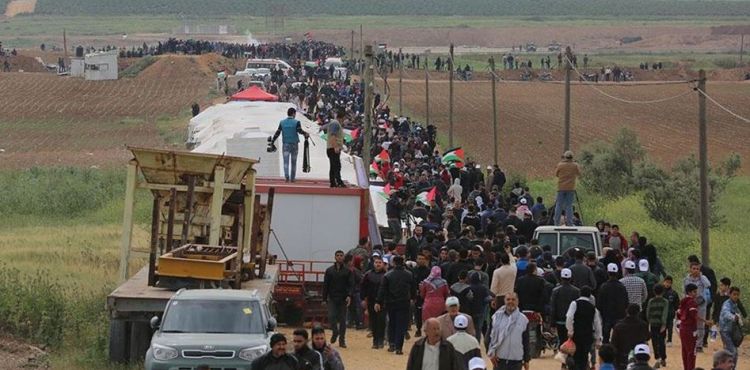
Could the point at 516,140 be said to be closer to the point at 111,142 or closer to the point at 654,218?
the point at 111,142

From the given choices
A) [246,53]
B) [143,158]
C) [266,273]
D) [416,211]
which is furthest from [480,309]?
[246,53]

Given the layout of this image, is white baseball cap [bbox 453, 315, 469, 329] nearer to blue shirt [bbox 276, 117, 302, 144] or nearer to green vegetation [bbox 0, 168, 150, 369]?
green vegetation [bbox 0, 168, 150, 369]

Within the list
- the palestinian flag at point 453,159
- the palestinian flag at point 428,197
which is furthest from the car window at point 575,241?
the palestinian flag at point 453,159

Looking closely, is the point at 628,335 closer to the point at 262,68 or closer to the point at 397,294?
the point at 397,294

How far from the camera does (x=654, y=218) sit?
3906 centimetres

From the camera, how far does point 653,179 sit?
45031mm

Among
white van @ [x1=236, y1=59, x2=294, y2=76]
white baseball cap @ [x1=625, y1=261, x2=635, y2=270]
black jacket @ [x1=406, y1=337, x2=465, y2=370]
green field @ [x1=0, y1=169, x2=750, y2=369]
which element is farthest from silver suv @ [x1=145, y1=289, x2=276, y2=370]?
white van @ [x1=236, y1=59, x2=294, y2=76]

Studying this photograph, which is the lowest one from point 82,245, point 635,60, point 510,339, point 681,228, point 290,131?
point 82,245

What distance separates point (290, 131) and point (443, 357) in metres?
14.0

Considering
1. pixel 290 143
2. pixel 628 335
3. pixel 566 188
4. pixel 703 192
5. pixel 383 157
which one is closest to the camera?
pixel 628 335

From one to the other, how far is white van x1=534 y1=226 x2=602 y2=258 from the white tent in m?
3.41

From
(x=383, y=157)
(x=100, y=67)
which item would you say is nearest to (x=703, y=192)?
(x=383, y=157)

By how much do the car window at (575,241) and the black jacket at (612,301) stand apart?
5.51 metres

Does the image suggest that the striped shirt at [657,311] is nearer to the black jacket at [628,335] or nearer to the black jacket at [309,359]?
the black jacket at [628,335]
